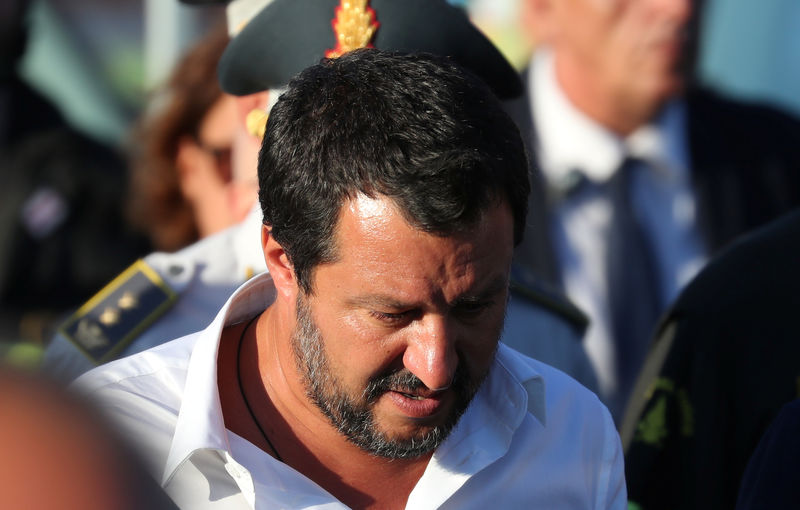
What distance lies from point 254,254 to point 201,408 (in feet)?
3.25

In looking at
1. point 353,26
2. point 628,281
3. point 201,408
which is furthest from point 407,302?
point 628,281

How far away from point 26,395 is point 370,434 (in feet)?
3.67

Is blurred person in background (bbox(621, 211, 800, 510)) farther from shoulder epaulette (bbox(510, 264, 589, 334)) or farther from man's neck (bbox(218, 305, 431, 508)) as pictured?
man's neck (bbox(218, 305, 431, 508))

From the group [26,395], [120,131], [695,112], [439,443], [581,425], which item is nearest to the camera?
[26,395]

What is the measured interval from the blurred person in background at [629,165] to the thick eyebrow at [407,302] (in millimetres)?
2489

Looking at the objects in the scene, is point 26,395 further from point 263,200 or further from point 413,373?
point 263,200

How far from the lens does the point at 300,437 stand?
6.11 feet

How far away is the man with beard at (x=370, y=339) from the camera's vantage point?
5.61 feet

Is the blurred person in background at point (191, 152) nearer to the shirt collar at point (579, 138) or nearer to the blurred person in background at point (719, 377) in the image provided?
the shirt collar at point (579, 138)

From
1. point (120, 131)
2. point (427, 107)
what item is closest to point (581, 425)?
point (427, 107)

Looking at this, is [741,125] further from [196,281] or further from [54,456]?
[54,456]

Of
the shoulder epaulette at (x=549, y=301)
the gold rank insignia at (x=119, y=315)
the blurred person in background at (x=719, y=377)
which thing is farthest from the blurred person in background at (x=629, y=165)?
the gold rank insignia at (x=119, y=315)

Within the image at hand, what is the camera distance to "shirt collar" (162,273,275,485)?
66.1 inches

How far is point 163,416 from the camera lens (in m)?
1.76
